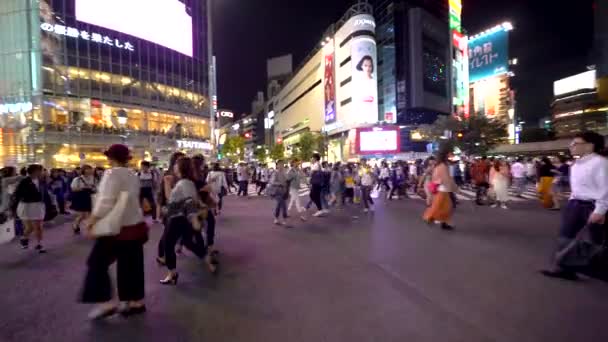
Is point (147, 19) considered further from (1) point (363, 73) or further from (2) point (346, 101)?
(2) point (346, 101)

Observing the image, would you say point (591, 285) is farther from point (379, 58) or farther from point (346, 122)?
point (379, 58)

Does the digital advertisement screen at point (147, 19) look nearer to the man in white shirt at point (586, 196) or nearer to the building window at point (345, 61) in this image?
the building window at point (345, 61)

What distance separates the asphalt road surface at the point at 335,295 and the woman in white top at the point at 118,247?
0.23 meters

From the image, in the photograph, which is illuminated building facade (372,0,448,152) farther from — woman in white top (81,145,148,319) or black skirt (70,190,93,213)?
woman in white top (81,145,148,319)

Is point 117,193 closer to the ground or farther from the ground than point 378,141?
closer to the ground

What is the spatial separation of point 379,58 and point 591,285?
243ft

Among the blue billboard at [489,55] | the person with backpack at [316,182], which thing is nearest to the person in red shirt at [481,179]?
the person with backpack at [316,182]

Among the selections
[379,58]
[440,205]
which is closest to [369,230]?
[440,205]

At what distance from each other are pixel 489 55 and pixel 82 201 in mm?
112292

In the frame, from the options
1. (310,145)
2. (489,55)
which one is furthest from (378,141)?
(489,55)

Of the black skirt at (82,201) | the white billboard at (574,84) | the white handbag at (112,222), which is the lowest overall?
the black skirt at (82,201)

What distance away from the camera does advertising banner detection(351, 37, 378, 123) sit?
63312 millimetres

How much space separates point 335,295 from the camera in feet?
13.9

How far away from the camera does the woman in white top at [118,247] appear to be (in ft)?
11.8
